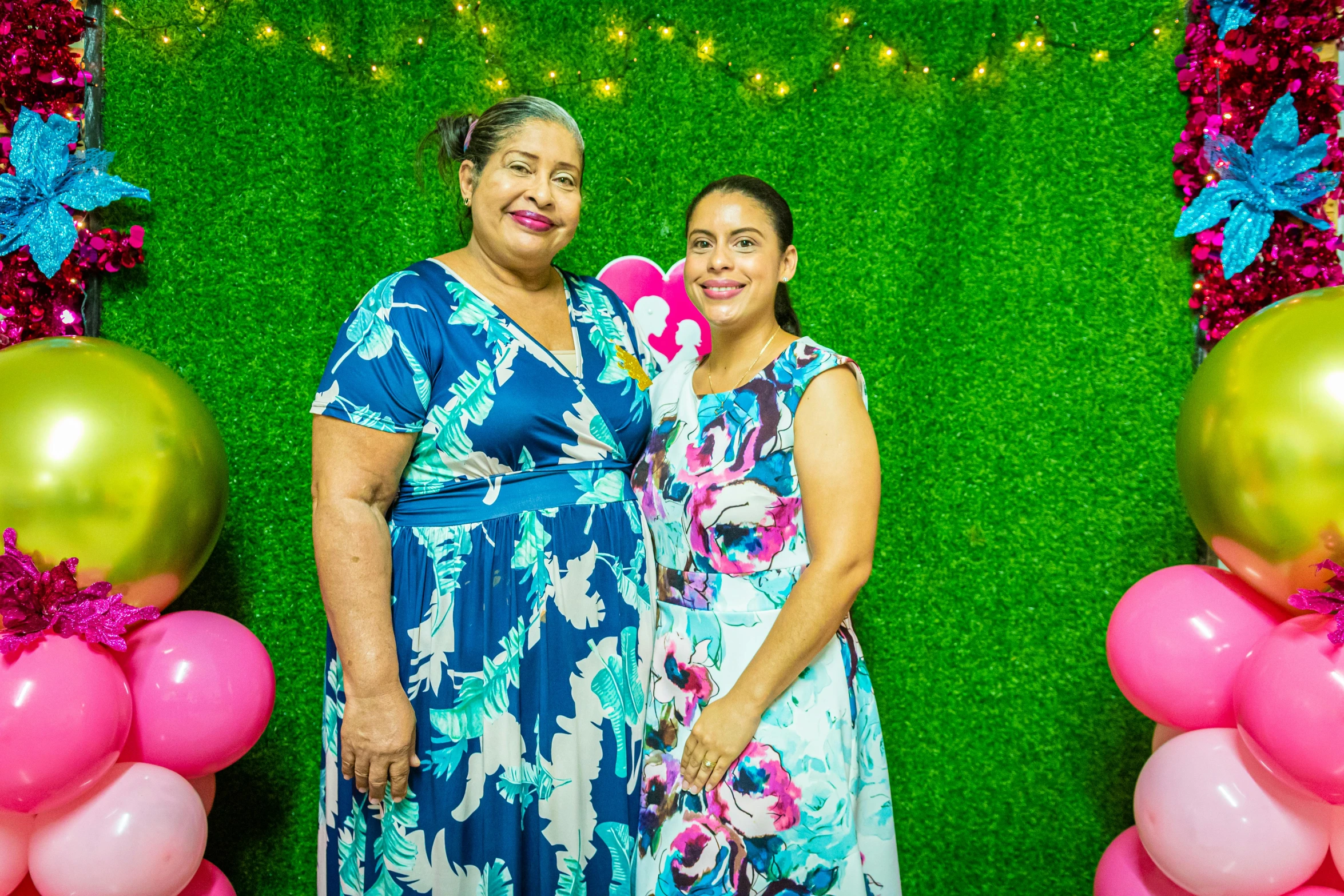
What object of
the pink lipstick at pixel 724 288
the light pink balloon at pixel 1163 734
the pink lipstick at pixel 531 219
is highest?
the pink lipstick at pixel 531 219

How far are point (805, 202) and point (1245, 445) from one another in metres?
1.34

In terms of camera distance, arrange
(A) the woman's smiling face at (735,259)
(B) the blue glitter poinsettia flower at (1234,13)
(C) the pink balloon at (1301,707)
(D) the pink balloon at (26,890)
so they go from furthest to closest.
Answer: (B) the blue glitter poinsettia flower at (1234,13) → (A) the woman's smiling face at (735,259) → (D) the pink balloon at (26,890) → (C) the pink balloon at (1301,707)

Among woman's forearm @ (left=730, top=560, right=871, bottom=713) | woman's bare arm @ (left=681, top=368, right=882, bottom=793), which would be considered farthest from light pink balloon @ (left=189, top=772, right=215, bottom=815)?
woman's forearm @ (left=730, top=560, right=871, bottom=713)

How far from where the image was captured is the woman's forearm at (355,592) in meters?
1.45

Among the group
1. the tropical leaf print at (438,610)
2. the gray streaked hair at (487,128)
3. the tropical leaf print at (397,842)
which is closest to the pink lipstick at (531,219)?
the gray streaked hair at (487,128)

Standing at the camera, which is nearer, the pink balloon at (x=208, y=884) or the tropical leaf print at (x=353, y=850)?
the tropical leaf print at (x=353, y=850)

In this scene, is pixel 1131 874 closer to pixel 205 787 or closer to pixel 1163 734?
pixel 1163 734

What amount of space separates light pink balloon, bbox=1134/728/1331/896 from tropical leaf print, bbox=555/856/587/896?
1048 mm

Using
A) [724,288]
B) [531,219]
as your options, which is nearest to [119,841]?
[531,219]

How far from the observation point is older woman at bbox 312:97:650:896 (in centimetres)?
146

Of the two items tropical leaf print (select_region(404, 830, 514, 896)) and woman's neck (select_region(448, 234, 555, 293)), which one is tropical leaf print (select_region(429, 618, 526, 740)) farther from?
woman's neck (select_region(448, 234, 555, 293))

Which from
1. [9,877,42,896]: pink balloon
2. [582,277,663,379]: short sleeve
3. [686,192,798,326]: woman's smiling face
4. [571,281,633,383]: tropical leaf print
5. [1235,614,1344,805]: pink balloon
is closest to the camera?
[1235,614,1344,805]: pink balloon

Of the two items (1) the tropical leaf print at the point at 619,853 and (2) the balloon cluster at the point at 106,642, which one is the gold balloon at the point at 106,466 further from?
(1) the tropical leaf print at the point at 619,853

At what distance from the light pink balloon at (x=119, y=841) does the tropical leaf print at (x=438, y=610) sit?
452 millimetres
